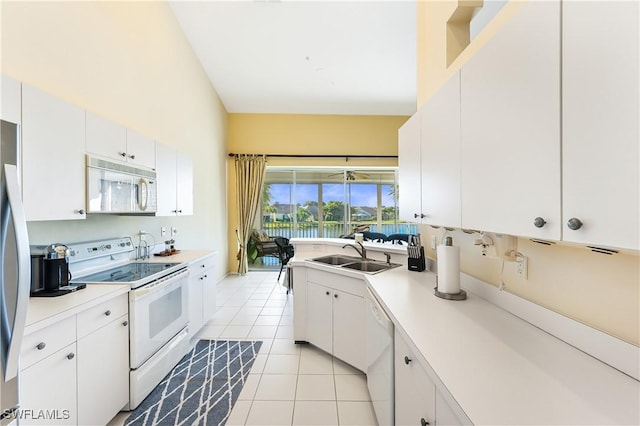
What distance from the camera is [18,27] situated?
5.33 ft

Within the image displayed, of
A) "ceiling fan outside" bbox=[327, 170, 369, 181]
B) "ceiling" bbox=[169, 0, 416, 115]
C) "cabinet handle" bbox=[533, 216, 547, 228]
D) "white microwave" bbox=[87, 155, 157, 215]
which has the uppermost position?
"ceiling" bbox=[169, 0, 416, 115]

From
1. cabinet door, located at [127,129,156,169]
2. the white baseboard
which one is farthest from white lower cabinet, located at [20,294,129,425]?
the white baseboard

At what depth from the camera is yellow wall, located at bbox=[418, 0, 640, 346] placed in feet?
2.82

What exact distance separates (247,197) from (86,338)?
447 cm

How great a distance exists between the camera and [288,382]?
218 centimetres

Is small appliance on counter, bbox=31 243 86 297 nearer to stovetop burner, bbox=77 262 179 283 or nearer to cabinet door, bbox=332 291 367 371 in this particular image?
stovetop burner, bbox=77 262 179 283

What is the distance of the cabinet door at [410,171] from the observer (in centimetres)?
179

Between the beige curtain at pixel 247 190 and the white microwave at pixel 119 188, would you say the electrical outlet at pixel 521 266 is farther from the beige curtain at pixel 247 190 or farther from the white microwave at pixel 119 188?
the beige curtain at pixel 247 190

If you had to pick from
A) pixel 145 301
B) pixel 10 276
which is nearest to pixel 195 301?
pixel 145 301

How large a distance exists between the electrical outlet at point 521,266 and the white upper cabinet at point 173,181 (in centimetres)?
300

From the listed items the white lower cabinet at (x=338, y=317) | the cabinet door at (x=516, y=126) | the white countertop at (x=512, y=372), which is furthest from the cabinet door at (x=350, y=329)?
the cabinet door at (x=516, y=126)

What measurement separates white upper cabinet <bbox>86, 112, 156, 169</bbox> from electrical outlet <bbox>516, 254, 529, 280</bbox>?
2711 mm

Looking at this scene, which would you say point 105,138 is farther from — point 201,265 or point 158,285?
point 201,265

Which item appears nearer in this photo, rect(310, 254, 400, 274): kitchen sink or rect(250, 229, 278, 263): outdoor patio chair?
rect(310, 254, 400, 274): kitchen sink
